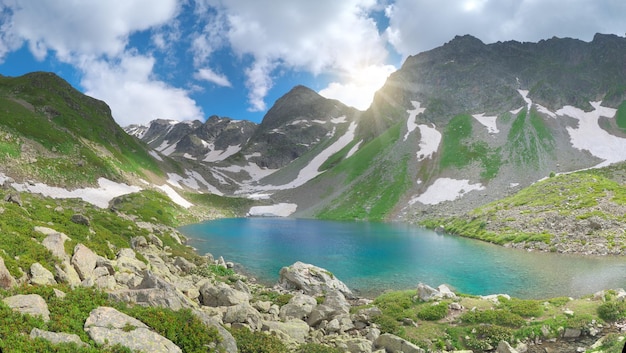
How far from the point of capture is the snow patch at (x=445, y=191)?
125725 millimetres

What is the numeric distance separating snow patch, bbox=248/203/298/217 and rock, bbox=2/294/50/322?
462 feet

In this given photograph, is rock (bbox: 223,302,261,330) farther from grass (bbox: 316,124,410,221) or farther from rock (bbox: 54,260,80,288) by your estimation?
grass (bbox: 316,124,410,221)

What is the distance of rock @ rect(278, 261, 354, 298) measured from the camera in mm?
34438

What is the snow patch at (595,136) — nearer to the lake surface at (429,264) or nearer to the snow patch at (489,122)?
the snow patch at (489,122)

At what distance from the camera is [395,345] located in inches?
763

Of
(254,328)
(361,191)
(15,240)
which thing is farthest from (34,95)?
(254,328)

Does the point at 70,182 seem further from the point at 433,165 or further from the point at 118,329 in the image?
the point at 433,165

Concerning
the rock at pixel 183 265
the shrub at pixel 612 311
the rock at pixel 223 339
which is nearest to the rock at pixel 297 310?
the rock at pixel 223 339

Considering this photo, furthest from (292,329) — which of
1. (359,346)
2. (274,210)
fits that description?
(274,210)

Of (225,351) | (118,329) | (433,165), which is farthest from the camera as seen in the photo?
(433,165)

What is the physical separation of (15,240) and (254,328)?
1333cm

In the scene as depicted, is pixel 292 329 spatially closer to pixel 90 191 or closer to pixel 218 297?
pixel 218 297

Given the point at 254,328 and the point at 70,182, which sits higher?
the point at 70,182

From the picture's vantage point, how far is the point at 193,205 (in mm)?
139625
